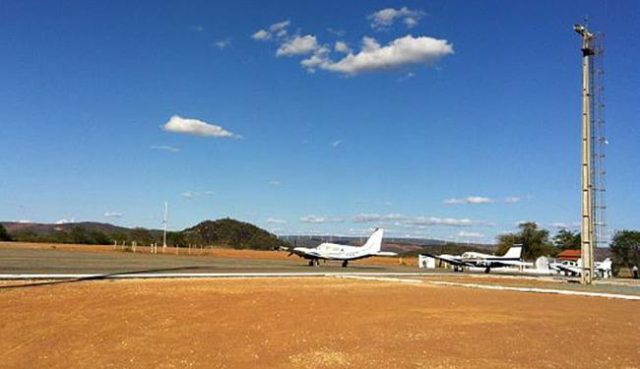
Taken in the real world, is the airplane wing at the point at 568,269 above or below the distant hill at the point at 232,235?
below

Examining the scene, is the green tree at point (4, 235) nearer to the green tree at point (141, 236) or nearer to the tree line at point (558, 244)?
the green tree at point (141, 236)

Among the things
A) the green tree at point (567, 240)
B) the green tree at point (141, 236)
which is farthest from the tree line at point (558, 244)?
the green tree at point (141, 236)

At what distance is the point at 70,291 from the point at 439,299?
1233cm

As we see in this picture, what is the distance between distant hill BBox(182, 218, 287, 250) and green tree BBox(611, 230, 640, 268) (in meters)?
68.4

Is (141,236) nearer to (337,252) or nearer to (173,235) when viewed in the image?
(173,235)

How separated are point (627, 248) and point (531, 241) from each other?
1983 cm

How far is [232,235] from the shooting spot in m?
152

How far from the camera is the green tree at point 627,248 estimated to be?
88.8 metres

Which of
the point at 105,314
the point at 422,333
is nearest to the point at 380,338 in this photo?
the point at 422,333

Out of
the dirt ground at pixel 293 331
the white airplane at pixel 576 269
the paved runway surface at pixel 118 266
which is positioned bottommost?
the white airplane at pixel 576 269

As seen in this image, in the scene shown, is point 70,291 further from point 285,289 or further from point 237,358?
point 237,358

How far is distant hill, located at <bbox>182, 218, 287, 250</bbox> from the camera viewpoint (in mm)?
140875

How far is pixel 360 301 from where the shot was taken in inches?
785

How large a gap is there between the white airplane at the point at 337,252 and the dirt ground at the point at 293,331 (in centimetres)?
3368
